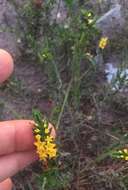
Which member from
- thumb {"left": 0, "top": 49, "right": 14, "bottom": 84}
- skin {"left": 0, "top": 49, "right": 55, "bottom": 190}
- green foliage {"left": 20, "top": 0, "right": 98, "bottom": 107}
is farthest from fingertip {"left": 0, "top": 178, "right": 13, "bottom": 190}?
thumb {"left": 0, "top": 49, "right": 14, "bottom": 84}

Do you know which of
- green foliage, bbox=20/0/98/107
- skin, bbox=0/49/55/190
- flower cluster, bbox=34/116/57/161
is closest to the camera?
flower cluster, bbox=34/116/57/161

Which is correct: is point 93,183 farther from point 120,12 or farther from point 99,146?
point 120,12

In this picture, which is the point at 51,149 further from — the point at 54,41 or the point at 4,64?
the point at 54,41

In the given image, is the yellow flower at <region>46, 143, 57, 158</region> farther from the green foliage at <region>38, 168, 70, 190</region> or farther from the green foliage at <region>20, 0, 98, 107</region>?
the green foliage at <region>20, 0, 98, 107</region>

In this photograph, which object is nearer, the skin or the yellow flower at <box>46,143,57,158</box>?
the yellow flower at <box>46,143,57,158</box>

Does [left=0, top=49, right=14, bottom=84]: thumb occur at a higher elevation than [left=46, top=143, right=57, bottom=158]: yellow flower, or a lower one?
higher

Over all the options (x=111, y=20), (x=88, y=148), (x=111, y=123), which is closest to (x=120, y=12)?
(x=111, y=20)
